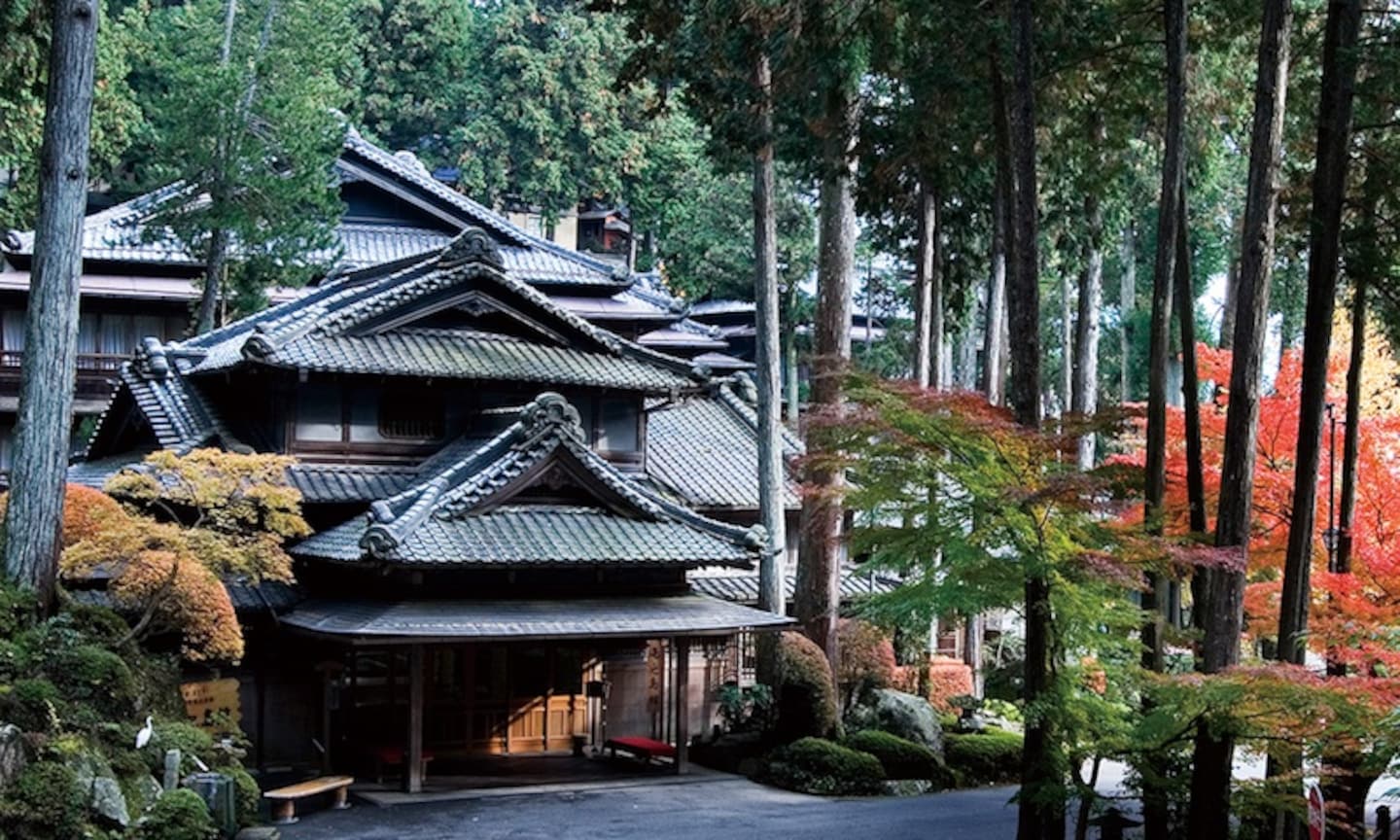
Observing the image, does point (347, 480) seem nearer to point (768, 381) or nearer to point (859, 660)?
point (768, 381)

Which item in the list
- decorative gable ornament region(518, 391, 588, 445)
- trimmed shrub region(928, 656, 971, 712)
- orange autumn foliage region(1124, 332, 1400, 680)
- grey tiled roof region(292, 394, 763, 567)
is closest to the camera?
orange autumn foliage region(1124, 332, 1400, 680)

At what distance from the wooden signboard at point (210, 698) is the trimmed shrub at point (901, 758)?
30.9 ft

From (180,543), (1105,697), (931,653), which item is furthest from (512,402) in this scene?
(1105,697)

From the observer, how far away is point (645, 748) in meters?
24.7

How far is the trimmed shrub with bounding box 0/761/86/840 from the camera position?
14.2 m

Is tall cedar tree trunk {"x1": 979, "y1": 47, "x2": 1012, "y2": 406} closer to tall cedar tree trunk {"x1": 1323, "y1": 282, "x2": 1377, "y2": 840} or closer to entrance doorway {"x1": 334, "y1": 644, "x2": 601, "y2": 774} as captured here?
tall cedar tree trunk {"x1": 1323, "y1": 282, "x2": 1377, "y2": 840}

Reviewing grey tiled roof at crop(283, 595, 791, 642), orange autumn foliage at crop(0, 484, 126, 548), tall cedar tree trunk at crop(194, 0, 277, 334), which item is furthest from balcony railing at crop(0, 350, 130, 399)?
orange autumn foliage at crop(0, 484, 126, 548)

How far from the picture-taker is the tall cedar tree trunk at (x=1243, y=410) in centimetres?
1486

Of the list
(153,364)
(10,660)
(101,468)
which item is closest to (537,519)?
(153,364)

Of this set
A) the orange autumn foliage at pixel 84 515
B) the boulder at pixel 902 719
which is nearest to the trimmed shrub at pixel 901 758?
the boulder at pixel 902 719

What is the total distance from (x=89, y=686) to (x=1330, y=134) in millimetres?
14398

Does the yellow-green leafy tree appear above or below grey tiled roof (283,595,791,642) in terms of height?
above

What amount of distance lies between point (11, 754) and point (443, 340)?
512 inches

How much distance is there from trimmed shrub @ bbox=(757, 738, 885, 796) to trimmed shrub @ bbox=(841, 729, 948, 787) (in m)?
0.52
